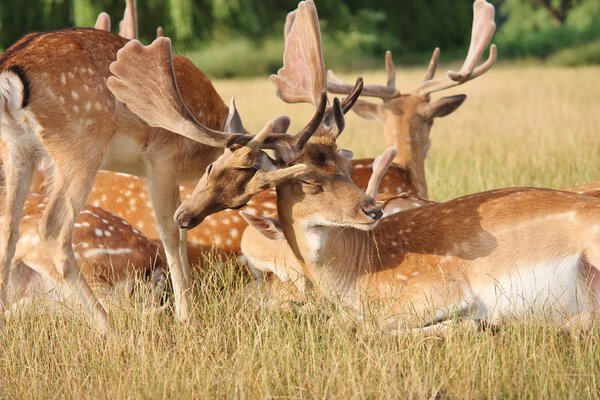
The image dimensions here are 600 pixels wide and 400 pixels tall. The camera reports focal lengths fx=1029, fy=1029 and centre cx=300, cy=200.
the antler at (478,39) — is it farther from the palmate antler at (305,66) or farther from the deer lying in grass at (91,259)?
the deer lying in grass at (91,259)

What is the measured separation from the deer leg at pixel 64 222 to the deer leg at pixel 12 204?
5.0 inches

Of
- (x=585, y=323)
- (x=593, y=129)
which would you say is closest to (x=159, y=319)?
(x=585, y=323)

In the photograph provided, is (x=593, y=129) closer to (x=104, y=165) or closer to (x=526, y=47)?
(x=104, y=165)

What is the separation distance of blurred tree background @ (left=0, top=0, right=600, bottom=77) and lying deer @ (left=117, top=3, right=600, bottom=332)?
17522 mm

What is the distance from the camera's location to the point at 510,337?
11.6 feet

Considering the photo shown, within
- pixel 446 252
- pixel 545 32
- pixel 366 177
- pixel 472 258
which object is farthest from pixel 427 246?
pixel 545 32

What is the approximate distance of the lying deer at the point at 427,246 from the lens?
3.63 metres

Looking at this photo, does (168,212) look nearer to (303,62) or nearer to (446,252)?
(303,62)

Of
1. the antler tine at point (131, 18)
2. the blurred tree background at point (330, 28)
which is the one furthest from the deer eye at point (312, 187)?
the blurred tree background at point (330, 28)

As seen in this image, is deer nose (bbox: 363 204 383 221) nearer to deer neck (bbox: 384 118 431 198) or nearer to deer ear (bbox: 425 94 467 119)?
deer neck (bbox: 384 118 431 198)

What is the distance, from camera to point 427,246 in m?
3.94

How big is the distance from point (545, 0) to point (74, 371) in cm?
3691

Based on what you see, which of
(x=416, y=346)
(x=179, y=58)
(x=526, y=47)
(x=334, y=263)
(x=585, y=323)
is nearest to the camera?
(x=416, y=346)

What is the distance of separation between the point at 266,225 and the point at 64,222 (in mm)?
780
